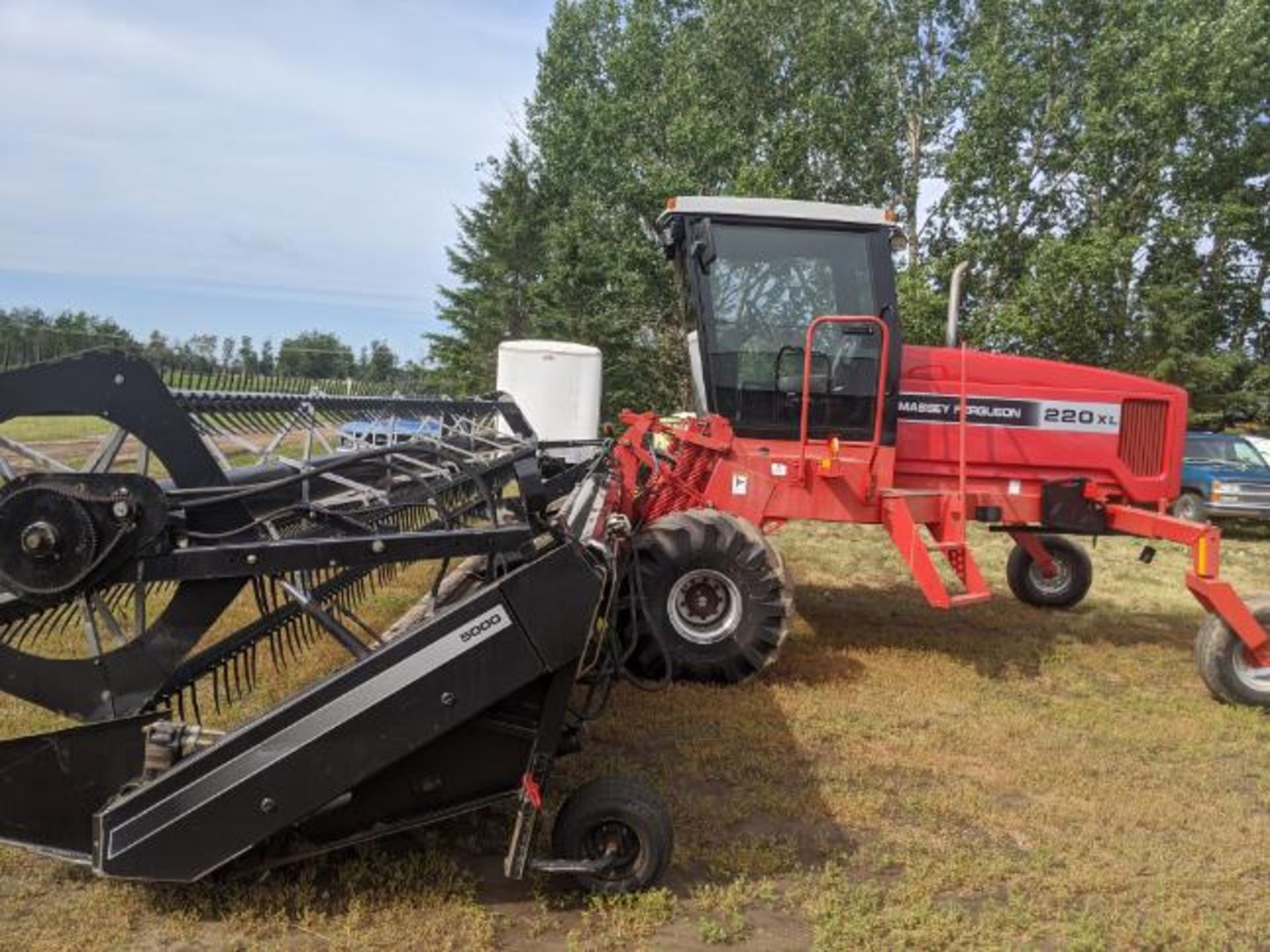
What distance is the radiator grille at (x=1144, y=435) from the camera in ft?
21.5

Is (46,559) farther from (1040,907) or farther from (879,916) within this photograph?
(1040,907)

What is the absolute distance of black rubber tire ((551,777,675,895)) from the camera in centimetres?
299

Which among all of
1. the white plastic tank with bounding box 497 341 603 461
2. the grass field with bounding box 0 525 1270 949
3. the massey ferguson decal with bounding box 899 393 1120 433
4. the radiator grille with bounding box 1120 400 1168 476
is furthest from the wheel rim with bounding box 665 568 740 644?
the white plastic tank with bounding box 497 341 603 461

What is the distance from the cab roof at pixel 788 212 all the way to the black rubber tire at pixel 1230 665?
2.98 meters

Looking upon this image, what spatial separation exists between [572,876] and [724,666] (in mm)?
2312

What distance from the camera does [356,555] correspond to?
2873mm

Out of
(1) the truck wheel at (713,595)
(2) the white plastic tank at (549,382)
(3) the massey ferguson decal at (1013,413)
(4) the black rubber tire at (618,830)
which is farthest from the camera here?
(2) the white plastic tank at (549,382)

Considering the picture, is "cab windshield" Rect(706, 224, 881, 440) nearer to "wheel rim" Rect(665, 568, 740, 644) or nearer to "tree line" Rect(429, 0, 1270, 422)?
"wheel rim" Rect(665, 568, 740, 644)

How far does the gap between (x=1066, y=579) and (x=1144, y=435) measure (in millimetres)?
1749

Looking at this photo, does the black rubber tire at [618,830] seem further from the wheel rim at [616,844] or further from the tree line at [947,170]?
the tree line at [947,170]

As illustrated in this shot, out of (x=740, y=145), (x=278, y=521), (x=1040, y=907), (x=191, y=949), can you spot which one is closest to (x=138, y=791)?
(x=191, y=949)

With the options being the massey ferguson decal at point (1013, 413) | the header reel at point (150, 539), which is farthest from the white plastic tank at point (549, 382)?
the header reel at point (150, 539)

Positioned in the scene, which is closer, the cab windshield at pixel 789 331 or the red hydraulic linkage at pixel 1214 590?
the red hydraulic linkage at pixel 1214 590

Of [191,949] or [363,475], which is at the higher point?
[363,475]
